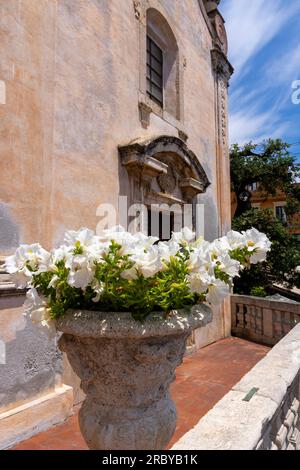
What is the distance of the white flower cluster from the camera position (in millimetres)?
1551

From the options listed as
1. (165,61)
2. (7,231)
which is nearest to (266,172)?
(165,61)

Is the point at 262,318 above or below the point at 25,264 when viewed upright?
below

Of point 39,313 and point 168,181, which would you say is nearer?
point 39,313

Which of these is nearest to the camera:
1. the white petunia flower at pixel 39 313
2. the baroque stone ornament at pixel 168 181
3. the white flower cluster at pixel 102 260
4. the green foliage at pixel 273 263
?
the white flower cluster at pixel 102 260

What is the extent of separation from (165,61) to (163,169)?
309 centimetres

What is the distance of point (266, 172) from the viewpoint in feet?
51.8

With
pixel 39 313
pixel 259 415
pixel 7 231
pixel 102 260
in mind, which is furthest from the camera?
pixel 7 231

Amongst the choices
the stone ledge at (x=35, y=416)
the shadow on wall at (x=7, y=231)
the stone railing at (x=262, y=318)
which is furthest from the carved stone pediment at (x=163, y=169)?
the stone ledge at (x=35, y=416)

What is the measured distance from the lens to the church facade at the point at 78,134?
137 inches

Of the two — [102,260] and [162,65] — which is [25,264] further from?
[162,65]

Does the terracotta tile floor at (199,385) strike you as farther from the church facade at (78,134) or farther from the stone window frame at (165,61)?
the stone window frame at (165,61)

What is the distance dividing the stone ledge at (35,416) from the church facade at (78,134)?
0.04 feet
